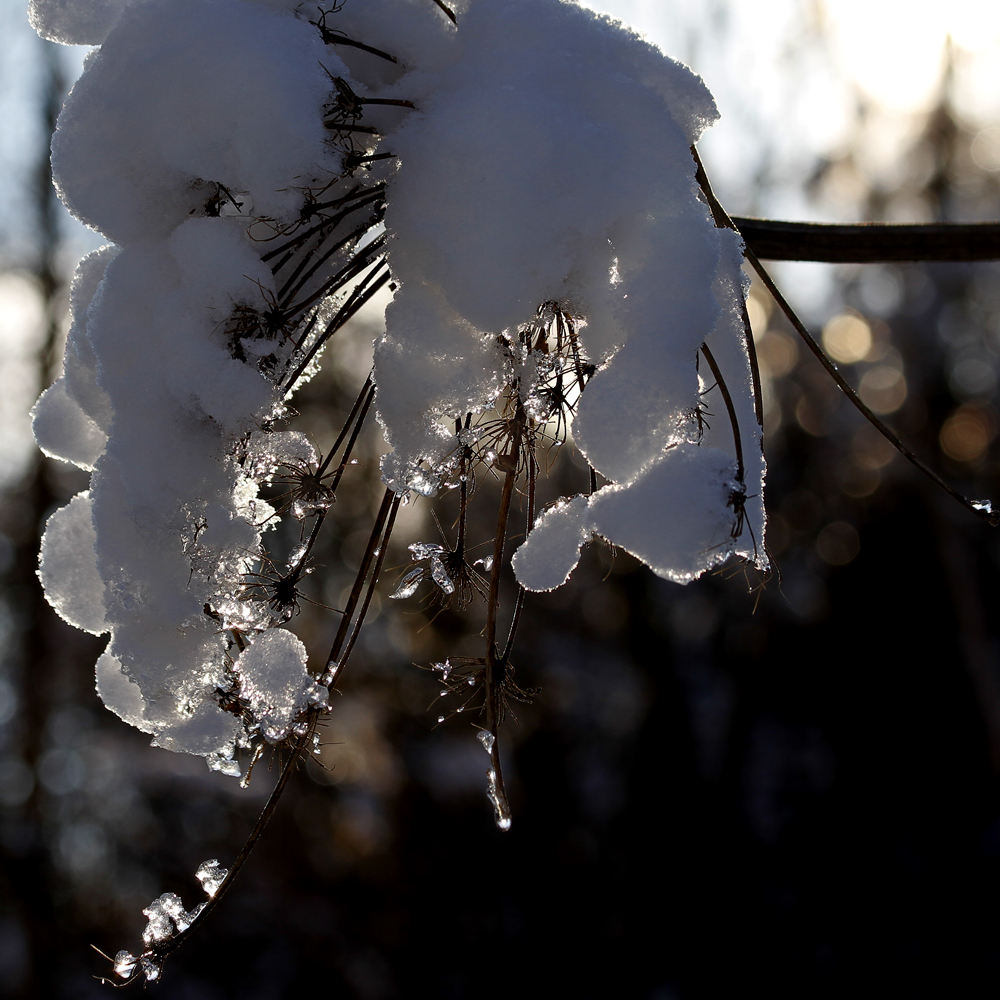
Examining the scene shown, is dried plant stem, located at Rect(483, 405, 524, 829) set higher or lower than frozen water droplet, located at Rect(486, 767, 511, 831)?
higher

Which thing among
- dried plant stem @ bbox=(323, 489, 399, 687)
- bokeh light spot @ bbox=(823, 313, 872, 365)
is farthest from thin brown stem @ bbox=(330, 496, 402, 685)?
bokeh light spot @ bbox=(823, 313, 872, 365)

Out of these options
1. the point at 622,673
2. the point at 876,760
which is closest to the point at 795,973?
the point at 876,760

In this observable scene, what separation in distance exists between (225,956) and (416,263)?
8.80m

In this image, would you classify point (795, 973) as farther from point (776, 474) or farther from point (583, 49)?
point (583, 49)

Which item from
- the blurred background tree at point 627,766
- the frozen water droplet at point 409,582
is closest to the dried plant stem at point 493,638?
the frozen water droplet at point 409,582

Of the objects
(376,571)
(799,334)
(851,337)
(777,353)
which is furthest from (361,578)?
(851,337)

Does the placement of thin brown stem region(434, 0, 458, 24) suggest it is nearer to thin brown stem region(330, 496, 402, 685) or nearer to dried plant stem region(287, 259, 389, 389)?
dried plant stem region(287, 259, 389, 389)

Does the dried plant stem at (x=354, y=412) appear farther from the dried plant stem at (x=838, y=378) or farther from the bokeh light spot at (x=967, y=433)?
the bokeh light spot at (x=967, y=433)

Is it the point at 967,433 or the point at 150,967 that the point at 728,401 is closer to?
the point at 150,967

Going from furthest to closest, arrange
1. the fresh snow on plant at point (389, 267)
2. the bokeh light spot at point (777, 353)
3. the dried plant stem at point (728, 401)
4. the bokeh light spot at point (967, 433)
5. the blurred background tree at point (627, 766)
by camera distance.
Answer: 1. the bokeh light spot at point (967, 433)
2. the bokeh light spot at point (777, 353)
3. the blurred background tree at point (627, 766)
4. the dried plant stem at point (728, 401)
5. the fresh snow on plant at point (389, 267)

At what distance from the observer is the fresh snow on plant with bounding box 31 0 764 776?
94cm

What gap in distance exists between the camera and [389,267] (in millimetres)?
1020

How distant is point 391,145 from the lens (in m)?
1.00

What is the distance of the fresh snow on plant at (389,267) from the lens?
0.94 meters
